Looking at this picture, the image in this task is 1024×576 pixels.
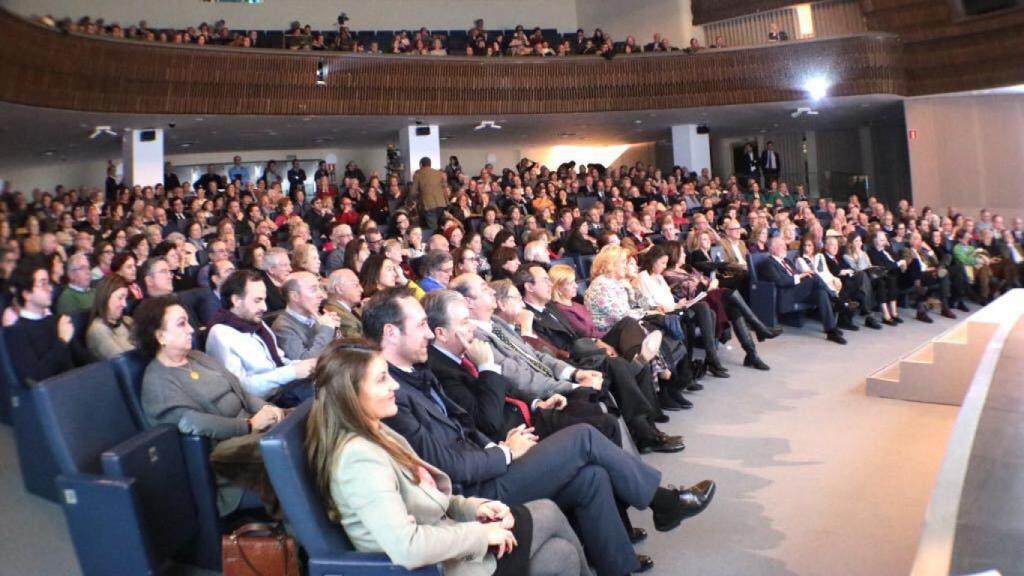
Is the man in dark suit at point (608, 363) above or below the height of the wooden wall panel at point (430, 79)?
below

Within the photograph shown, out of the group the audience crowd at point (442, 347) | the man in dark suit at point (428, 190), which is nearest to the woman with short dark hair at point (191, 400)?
the audience crowd at point (442, 347)

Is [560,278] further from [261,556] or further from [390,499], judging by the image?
[390,499]

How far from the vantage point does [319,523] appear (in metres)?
1.82

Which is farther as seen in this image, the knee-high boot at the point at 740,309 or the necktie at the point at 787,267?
the necktie at the point at 787,267

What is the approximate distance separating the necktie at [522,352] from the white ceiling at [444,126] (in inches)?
277

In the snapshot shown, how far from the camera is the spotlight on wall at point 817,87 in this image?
12117 mm

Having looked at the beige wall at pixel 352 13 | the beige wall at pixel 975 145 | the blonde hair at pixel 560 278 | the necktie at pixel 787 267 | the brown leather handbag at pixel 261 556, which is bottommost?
the brown leather handbag at pixel 261 556

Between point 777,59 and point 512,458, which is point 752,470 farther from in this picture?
point 777,59

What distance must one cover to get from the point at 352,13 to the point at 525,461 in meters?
13.7

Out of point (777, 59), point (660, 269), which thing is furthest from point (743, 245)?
point (777, 59)

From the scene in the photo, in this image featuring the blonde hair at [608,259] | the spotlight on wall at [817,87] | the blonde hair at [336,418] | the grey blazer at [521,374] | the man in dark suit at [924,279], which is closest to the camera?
the blonde hair at [336,418]

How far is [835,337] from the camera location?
6676 mm

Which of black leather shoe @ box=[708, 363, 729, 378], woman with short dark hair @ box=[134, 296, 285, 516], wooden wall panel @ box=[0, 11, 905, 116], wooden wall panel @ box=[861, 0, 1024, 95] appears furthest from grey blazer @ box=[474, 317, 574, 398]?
wooden wall panel @ box=[861, 0, 1024, 95]

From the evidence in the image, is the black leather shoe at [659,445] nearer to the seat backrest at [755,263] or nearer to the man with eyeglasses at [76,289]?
the man with eyeglasses at [76,289]
